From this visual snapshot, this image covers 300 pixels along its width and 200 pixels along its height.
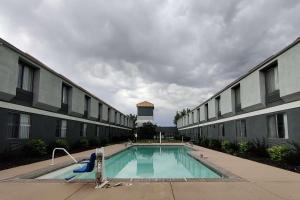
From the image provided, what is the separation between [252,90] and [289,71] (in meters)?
5.03

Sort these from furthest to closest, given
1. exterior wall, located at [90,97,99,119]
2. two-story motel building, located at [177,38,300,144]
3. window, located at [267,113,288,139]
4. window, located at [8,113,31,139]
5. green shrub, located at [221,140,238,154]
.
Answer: exterior wall, located at [90,97,99,119]
green shrub, located at [221,140,238,154]
window, located at [267,113,288,139]
window, located at [8,113,31,139]
two-story motel building, located at [177,38,300,144]

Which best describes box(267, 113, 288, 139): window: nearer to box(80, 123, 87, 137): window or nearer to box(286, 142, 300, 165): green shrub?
box(286, 142, 300, 165): green shrub

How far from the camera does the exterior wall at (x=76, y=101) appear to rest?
77.1ft

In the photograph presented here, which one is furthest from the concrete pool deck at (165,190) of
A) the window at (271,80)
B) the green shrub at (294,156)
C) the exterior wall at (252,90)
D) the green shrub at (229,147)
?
the green shrub at (229,147)

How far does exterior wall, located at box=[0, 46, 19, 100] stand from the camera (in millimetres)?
12875

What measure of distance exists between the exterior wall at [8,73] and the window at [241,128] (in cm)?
1684

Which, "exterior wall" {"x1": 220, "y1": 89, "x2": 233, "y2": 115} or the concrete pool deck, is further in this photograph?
"exterior wall" {"x1": 220, "y1": 89, "x2": 233, "y2": 115}

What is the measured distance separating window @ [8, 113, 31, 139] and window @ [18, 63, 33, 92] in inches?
67.8

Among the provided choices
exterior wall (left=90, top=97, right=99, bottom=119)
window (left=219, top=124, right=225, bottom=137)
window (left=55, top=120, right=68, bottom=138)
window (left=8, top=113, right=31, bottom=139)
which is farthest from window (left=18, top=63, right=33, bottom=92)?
window (left=219, top=124, right=225, bottom=137)

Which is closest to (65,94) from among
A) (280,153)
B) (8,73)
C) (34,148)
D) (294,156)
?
(34,148)

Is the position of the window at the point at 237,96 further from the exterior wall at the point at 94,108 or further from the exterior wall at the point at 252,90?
the exterior wall at the point at 94,108

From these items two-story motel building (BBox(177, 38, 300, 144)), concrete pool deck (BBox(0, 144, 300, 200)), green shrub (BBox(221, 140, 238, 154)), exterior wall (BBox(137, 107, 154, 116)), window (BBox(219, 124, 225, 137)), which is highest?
exterior wall (BBox(137, 107, 154, 116))

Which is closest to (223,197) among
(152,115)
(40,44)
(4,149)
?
(4,149)

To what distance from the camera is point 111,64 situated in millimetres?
21844
